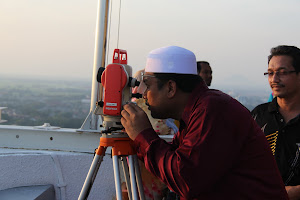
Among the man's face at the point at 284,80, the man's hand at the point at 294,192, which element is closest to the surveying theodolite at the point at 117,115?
the man's hand at the point at 294,192

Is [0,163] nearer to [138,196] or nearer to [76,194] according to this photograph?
[76,194]

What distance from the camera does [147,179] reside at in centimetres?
282

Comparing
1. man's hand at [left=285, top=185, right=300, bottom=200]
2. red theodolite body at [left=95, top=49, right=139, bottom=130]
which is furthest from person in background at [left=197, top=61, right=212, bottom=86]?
red theodolite body at [left=95, top=49, right=139, bottom=130]

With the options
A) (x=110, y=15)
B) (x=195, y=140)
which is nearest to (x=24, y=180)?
(x=110, y=15)

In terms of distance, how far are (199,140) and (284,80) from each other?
4.18 ft

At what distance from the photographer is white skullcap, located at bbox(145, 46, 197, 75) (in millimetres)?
1470

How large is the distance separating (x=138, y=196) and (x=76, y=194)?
172 centimetres

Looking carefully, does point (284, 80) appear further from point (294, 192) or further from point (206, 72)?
point (206, 72)

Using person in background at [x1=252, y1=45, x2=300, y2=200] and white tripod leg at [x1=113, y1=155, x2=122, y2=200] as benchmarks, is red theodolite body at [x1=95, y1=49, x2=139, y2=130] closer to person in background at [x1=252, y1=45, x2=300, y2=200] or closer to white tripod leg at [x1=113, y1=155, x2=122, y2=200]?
white tripod leg at [x1=113, y1=155, x2=122, y2=200]

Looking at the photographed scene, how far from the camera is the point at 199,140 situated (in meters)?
1.22

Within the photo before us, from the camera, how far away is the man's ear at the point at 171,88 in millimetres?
1470

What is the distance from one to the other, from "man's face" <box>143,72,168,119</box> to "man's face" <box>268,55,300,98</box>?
3.52 feet

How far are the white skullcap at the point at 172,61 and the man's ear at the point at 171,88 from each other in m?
0.05

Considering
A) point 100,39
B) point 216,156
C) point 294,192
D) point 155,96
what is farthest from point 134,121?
point 100,39
